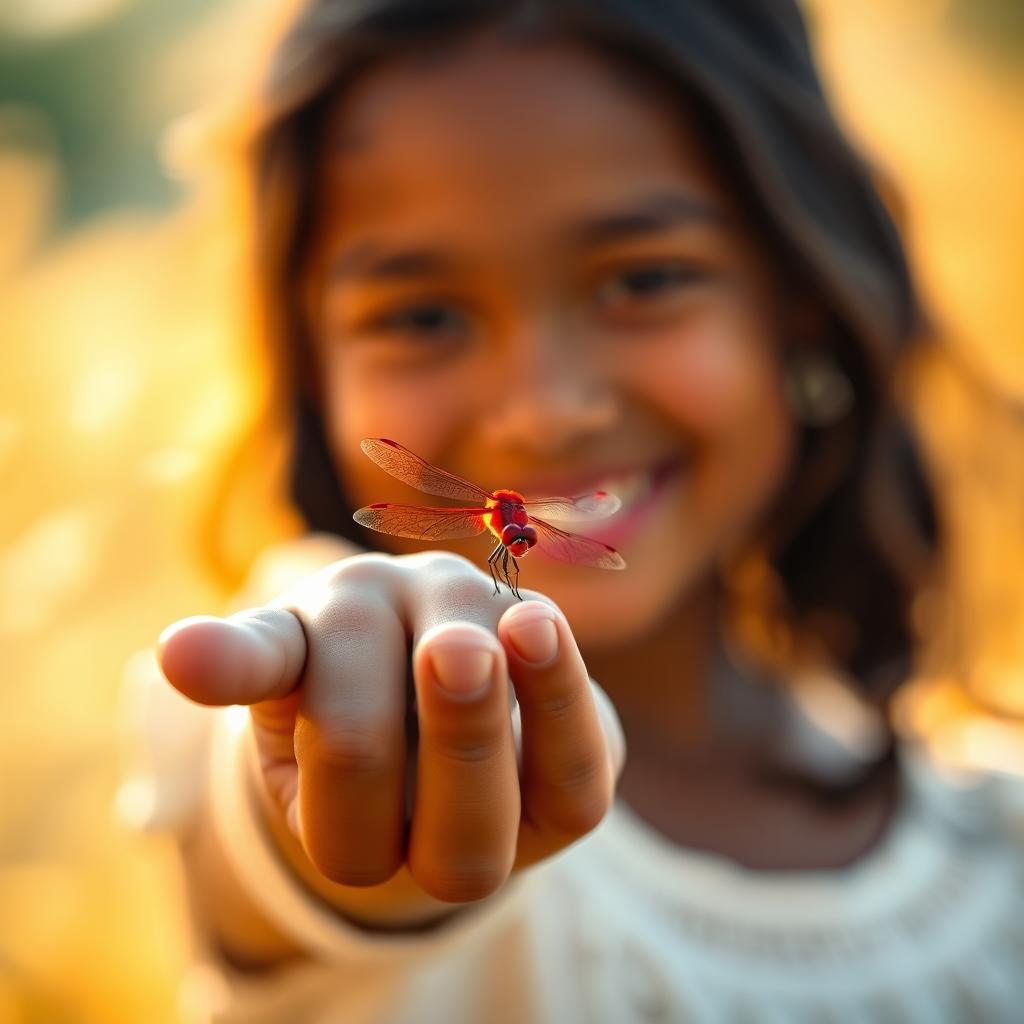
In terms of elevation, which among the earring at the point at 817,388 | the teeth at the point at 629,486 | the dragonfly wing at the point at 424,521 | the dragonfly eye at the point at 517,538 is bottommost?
the earring at the point at 817,388

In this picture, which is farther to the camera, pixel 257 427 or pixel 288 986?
pixel 257 427

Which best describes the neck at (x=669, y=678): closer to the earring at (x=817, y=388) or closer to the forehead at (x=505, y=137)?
the earring at (x=817, y=388)

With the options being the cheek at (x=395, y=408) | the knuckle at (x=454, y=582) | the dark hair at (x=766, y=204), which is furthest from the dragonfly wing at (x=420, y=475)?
the dark hair at (x=766, y=204)

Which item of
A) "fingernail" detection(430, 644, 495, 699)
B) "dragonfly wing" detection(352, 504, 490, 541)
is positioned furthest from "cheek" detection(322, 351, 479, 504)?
"fingernail" detection(430, 644, 495, 699)

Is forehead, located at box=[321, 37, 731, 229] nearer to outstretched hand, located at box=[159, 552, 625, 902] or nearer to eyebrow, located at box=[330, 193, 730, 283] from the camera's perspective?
eyebrow, located at box=[330, 193, 730, 283]

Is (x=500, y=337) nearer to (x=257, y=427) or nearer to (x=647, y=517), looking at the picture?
(x=647, y=517)

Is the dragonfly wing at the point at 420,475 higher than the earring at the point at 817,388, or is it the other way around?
the dragonfly wing at the point at 420,475

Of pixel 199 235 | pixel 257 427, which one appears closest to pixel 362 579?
pixel 257 427

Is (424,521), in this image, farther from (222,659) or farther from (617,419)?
(617,419)
